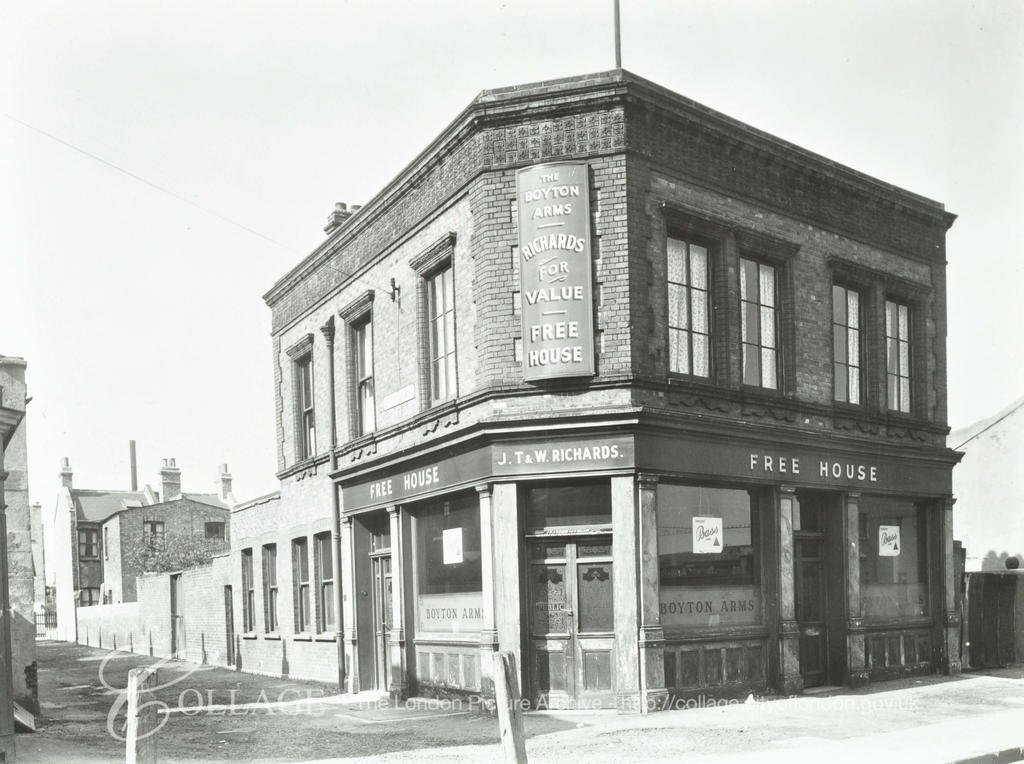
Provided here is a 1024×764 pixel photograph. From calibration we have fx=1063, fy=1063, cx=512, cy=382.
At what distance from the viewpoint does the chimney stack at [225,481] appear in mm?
61875

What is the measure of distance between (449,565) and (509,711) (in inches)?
266

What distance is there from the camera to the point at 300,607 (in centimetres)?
2077

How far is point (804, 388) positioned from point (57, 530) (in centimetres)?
5711

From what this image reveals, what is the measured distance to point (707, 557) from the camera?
550 inches

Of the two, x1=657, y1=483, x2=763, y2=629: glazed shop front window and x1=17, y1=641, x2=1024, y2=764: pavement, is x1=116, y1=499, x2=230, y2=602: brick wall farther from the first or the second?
x1=657, y1=483, x2=763, y2=629: glazed shop front window

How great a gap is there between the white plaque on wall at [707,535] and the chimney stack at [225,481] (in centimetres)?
5159

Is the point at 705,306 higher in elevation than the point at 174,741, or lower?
higher

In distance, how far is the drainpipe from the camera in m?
18.4

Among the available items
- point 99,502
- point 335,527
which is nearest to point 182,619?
point 335,527

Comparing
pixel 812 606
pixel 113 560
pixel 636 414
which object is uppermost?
pixel 636 414

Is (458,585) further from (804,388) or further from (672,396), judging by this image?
(804,388)

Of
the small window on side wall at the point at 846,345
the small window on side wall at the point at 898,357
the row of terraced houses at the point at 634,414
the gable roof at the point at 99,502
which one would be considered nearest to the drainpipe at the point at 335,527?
→ the row of terraced houses at the point at 634,414

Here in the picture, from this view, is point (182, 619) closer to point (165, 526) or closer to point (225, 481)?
point (165, 526)

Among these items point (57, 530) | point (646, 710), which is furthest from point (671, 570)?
point (57, 530)
